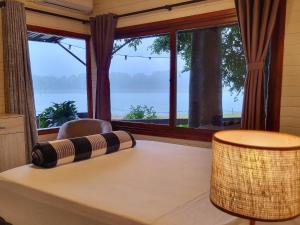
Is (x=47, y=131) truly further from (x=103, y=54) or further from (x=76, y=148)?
(x=76, y=148)

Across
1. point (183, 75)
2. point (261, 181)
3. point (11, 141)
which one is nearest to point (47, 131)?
point (11, 141)

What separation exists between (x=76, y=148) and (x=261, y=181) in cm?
152

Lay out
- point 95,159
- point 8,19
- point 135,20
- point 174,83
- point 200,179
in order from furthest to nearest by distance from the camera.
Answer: point 135,20
point 174,83
point 8,19
point 95,159
point 200,179

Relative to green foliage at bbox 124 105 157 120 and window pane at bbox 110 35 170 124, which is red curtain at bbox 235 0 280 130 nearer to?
window pane at bbox 110 35 170 124

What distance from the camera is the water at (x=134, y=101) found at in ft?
10.8

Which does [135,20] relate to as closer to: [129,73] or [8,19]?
[129,73]

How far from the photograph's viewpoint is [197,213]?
1231mm

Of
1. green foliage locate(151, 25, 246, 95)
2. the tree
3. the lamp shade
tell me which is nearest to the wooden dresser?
the tree

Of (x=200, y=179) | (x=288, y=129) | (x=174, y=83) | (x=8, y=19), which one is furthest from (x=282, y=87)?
(x=8, y=19)

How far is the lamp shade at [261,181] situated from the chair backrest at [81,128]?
264 centimetres

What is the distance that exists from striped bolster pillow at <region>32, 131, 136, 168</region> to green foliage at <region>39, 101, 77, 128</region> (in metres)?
1.89

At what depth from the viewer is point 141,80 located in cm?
409

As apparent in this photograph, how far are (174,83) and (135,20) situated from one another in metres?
1.03

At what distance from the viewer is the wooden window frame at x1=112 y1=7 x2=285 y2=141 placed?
9.16ft
